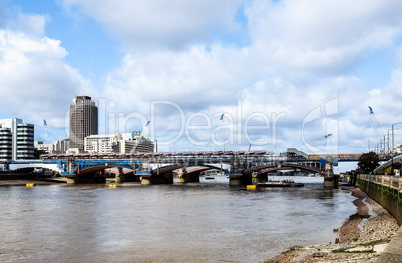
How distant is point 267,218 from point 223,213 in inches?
325

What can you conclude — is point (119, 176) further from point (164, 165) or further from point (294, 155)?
point (294, 155)

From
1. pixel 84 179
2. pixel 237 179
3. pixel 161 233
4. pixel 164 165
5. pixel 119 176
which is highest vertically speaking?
pixel 164 165

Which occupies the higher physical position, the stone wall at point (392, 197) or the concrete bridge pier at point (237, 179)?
the stone wall at point (392, 197)

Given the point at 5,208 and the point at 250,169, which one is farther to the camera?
the point at 250,169

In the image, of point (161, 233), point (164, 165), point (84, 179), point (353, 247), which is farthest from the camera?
point (84, 179)

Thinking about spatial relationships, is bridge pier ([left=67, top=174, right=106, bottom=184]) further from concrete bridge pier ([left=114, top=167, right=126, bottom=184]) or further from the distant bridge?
the distant bridge

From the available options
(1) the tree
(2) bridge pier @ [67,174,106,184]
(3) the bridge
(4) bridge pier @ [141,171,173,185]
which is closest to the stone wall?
(1) the tree

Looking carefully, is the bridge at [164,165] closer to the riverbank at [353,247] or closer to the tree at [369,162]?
the tree at [369,162]

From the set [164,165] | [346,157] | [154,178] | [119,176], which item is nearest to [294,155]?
[346,157]

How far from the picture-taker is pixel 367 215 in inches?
2109

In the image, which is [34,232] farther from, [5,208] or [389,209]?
[389,209]

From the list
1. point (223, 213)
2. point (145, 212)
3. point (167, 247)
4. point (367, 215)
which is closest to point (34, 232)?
point (167, 247)

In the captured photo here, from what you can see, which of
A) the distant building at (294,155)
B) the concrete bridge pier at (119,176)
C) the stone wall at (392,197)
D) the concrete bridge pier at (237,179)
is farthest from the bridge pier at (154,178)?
the stone wall at (392,197)

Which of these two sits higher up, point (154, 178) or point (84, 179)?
point (154, 178)
